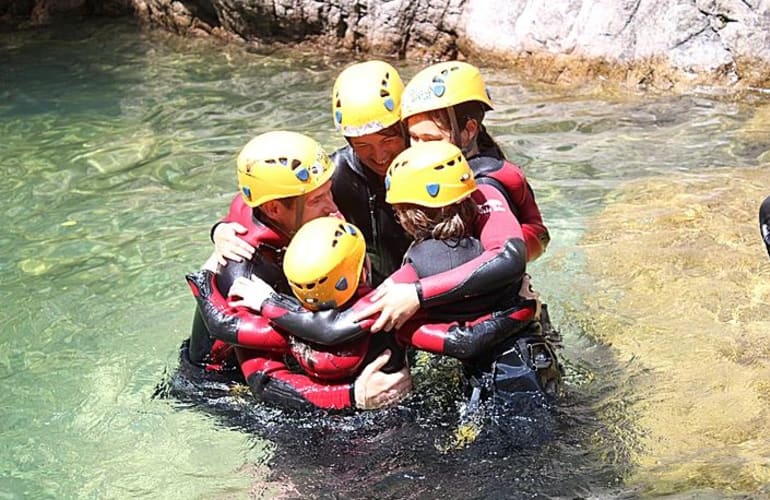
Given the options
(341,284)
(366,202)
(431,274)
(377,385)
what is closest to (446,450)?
(377,385)

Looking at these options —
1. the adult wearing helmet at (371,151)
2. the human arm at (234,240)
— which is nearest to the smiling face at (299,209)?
the human arm at (234,240)

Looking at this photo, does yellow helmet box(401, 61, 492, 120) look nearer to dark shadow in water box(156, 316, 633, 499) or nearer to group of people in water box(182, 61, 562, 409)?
group of people in water box(182, 61, 562, 409)

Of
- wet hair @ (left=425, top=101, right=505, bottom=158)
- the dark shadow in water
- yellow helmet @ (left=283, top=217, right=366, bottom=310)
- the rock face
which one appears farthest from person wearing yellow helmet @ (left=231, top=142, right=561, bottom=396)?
the rock face

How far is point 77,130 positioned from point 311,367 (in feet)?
19.3

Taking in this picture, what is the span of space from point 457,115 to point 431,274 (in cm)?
80

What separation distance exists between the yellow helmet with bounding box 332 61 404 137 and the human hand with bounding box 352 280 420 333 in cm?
85

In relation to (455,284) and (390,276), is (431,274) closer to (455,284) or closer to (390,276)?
(455,284)

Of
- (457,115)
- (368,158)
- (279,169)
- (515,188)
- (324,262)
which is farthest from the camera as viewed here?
(368,158)

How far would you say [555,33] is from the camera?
10.1 meters

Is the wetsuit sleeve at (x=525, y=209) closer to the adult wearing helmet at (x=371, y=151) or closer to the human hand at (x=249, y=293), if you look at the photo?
the adult wearing helmet at (x=371, y=151)

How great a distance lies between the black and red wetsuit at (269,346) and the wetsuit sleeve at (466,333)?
0.24 m

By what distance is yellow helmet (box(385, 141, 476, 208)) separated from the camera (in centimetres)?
413

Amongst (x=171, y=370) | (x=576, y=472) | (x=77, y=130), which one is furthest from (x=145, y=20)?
(x=576, y=472)

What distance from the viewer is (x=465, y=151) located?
4680 mm
